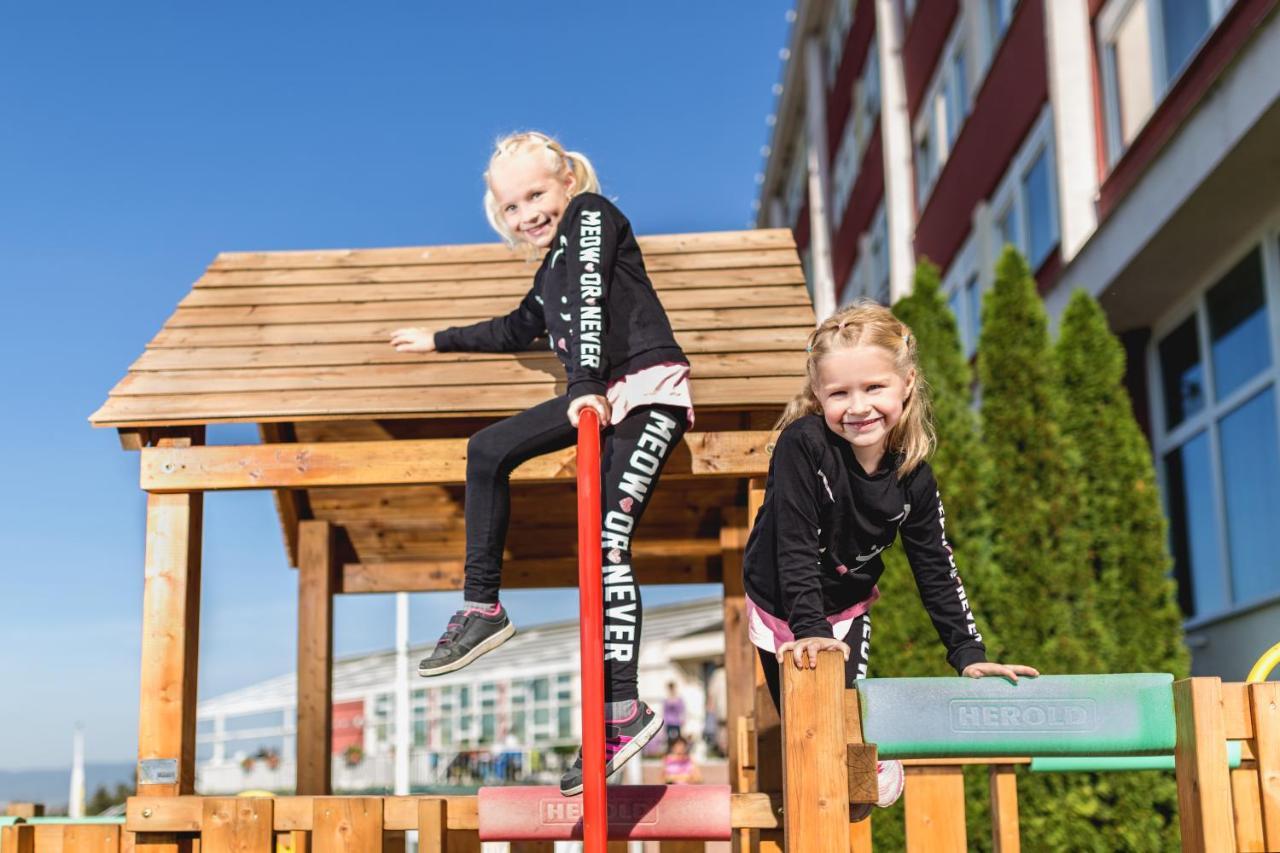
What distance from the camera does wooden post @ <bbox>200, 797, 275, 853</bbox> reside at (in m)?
4.54

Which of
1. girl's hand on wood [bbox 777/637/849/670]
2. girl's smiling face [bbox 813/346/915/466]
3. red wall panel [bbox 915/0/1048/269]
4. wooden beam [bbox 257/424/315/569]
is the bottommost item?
girl's hand on wood [bbox 777/637/849/670]

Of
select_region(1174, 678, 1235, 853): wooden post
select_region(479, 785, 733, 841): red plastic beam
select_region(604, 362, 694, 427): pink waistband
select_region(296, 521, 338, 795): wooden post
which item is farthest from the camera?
select_region(296, 521, 338, 795): wooden post

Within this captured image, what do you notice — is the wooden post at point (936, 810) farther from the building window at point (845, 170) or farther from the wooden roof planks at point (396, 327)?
the building window at point (845, 170)

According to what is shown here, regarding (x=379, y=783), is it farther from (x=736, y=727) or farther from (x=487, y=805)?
(x=487, y=805)

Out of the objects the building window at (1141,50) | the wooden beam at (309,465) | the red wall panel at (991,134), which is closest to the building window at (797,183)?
the red wall panel at (991,134)

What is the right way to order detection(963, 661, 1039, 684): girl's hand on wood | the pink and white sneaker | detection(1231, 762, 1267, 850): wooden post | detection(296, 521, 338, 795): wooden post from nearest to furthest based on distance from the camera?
detection(963, 661, 1039, 684): girl's hand on wood < detection(1231, 762, 1267, 850): wooden post < the pink and white sneaker < detection(296, 521, 338, 795): wooden post

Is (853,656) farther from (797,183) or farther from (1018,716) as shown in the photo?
(797,183)

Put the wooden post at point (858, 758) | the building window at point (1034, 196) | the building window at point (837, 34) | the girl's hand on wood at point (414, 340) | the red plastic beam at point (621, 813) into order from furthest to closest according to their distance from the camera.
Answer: the building window at point (837, 34) < the building window at point (1034, 196) < the girl's hand on wood at point (414, 340) < the red plastic beam at point (621, 813) < the wooden post at point (858, 758)

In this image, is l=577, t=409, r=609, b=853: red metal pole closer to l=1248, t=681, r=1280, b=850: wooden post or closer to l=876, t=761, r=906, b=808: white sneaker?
l=876, t=761, r=906, b=808: white sneaker

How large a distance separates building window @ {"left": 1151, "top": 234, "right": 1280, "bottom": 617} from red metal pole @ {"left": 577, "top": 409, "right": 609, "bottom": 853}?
7.26 metres

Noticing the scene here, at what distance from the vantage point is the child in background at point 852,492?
387 centimetres

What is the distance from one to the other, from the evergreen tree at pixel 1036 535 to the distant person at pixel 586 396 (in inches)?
222

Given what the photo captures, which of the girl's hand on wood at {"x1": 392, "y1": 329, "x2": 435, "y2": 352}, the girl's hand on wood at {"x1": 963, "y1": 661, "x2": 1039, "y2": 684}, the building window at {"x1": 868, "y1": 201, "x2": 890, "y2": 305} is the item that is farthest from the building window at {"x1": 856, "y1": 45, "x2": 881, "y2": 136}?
the girl's hand on wood at {"x1": 963, "y1": 661, "x2": 1039, "y2": 684}

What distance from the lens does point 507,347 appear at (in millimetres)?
5742
